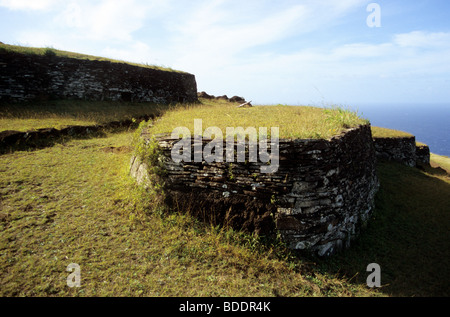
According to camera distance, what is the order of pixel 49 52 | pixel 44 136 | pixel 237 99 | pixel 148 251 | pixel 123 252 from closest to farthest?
pixel 123 252
pixel 148 251
pixel 44 136
pixel 49 52
pixel 237 99

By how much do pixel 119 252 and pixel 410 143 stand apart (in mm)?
17979

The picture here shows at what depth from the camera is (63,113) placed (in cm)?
1256

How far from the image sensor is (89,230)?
551 cm

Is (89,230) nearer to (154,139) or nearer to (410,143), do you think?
(154,139)

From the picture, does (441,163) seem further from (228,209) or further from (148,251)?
(148,251)

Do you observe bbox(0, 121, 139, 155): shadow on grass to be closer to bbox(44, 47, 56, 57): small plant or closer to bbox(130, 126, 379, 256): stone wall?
bbox(130, 126, 379, 256): stone wall

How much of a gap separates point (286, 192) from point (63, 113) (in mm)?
12198

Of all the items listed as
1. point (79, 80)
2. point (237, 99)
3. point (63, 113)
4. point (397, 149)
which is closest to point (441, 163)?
point (397, 149)

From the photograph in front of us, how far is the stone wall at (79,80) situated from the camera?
13180mm

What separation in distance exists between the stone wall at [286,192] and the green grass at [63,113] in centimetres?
748

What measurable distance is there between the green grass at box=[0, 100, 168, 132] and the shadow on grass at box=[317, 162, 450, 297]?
11.8 meters

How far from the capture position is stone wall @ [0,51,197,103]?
13180mm
